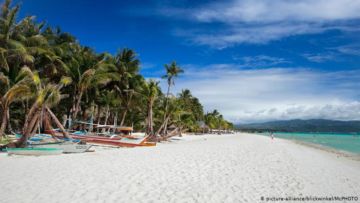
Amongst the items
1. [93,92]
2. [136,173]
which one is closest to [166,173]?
[136,173]

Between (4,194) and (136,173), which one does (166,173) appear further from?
(4,194)

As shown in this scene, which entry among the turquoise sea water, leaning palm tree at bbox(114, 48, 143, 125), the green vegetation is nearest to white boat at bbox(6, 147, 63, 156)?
the green vegetation

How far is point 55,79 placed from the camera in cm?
2705

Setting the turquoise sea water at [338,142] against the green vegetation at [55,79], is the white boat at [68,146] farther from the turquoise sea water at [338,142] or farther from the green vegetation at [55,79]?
the turquoise sea water at [338,142]

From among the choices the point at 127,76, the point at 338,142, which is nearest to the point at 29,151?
the point at 127,76

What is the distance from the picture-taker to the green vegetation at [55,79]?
45.0ft

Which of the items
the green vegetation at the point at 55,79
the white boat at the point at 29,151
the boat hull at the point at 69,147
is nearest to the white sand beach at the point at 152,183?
the white boat at the point at 29,151

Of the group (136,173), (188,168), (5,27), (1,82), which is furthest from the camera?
(5,27)

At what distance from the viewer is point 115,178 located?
7633 millimetres

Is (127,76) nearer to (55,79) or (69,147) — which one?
(55,79)

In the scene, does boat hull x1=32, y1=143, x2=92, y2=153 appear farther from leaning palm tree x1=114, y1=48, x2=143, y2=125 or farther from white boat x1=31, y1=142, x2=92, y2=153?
leaning palm tree x1=114, y1=48, x2=143, y2=125

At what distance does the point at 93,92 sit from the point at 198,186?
81.4 ft

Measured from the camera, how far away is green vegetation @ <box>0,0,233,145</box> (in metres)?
13.7

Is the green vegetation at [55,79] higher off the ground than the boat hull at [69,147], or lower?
higher
